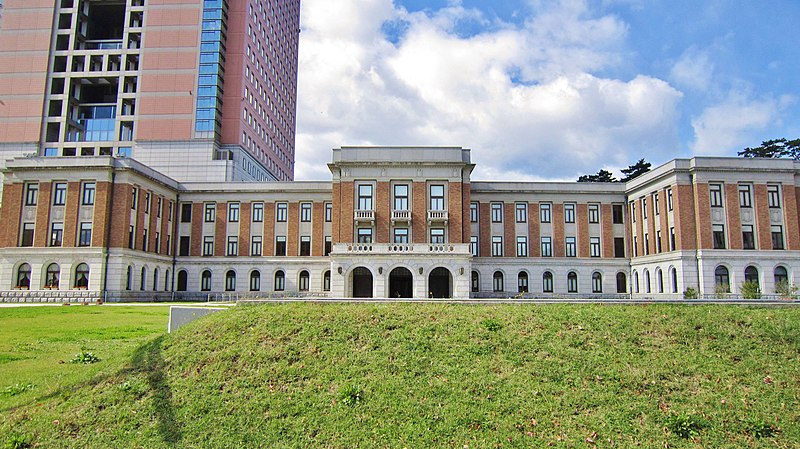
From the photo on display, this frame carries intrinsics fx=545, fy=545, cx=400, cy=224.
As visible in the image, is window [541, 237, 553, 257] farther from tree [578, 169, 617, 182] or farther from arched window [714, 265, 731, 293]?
tree [578, 169, 617, 182]

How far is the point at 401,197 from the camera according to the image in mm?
44781

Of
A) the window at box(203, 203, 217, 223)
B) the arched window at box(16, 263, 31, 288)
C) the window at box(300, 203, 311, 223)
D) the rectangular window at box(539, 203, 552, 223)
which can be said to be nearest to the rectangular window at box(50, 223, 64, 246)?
the arched window at box(16, 263, 31, 288)

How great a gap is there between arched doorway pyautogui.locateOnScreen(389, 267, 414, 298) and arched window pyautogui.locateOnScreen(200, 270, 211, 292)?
60.6ft

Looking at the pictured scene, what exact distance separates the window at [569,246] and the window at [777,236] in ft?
49.6

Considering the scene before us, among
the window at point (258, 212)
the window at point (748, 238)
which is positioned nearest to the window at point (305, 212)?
the window at point (258, 212)

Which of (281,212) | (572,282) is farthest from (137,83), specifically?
(572,282)

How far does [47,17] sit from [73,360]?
210 ft

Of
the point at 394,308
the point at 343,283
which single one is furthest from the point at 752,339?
the point at 343,283

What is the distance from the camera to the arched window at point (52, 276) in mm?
42031

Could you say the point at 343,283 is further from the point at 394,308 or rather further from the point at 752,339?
the point at 752,339

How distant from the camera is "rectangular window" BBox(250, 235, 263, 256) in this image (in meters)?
51.2

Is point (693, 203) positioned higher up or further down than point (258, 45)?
further down

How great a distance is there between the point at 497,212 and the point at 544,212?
14.3ft

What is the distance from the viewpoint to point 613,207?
50.3m
